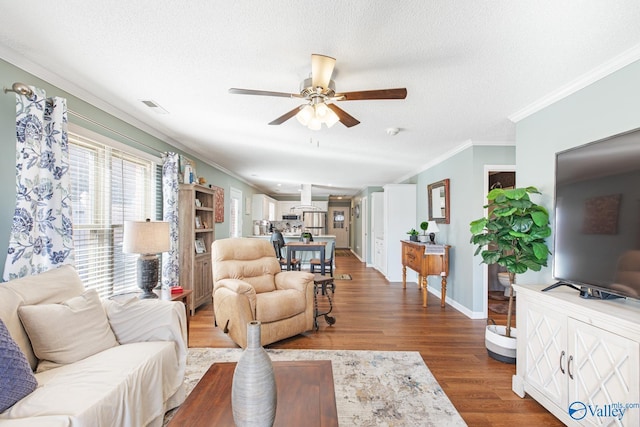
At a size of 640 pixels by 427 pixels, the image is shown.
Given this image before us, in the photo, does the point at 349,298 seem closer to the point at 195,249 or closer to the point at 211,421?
the point at 195,249

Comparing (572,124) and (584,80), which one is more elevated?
(584,80)

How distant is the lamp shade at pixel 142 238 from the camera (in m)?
2.50

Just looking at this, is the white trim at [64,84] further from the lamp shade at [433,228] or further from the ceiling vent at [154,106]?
the lamp shade at [433,228]

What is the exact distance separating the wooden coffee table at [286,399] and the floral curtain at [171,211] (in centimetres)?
239

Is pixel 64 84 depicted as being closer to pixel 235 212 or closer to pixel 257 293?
pixel 257 293

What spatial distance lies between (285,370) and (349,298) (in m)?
3.27

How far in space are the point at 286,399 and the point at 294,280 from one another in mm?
1927

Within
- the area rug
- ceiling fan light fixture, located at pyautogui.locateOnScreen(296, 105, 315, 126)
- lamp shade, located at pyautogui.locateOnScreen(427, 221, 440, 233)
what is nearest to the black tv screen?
the area rug

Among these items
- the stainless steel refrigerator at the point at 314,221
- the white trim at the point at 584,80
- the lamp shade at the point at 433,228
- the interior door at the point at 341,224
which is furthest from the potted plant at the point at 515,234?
the interior door at the point at 341,224

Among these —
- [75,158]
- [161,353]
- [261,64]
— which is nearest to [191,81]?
[261,64]

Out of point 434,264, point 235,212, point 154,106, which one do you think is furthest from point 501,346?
point 235,212

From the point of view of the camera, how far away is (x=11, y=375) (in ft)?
4.16

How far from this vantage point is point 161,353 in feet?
5.90

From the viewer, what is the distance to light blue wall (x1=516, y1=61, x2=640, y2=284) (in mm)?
1872
